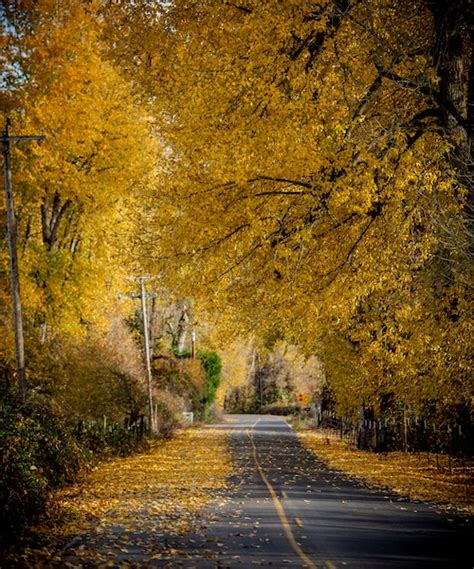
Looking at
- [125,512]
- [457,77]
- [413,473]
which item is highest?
[457,77]

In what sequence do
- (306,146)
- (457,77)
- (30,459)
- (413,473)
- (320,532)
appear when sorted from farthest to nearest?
1. (413,473)
2. (457,77)
3. (30,459)
4. (306,146)
5. (320,532)

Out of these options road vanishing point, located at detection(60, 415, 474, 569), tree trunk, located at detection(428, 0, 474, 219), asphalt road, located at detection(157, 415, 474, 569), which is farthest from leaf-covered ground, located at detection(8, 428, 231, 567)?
tree trunk, located at detection(428, 0, 474, 219)

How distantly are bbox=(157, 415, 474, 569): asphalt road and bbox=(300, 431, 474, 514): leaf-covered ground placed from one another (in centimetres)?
96

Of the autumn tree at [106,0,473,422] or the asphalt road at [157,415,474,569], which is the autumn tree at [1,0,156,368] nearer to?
the autumn tree at [106,0,473,422]

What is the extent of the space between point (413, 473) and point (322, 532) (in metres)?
10.4

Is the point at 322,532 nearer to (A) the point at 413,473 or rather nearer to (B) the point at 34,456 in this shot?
(B) the point at 34,456

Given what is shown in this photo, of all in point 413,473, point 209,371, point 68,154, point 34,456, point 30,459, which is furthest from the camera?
point 209,371

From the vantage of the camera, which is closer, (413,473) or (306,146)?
(306,146)

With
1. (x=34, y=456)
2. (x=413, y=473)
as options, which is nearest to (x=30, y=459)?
(x=34, y=456)

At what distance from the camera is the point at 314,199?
42.0 ft

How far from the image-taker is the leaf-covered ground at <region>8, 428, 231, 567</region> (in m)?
9.18

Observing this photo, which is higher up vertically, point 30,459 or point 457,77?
point 457,77

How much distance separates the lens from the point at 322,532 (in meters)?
10.9

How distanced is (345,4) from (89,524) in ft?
34.0
